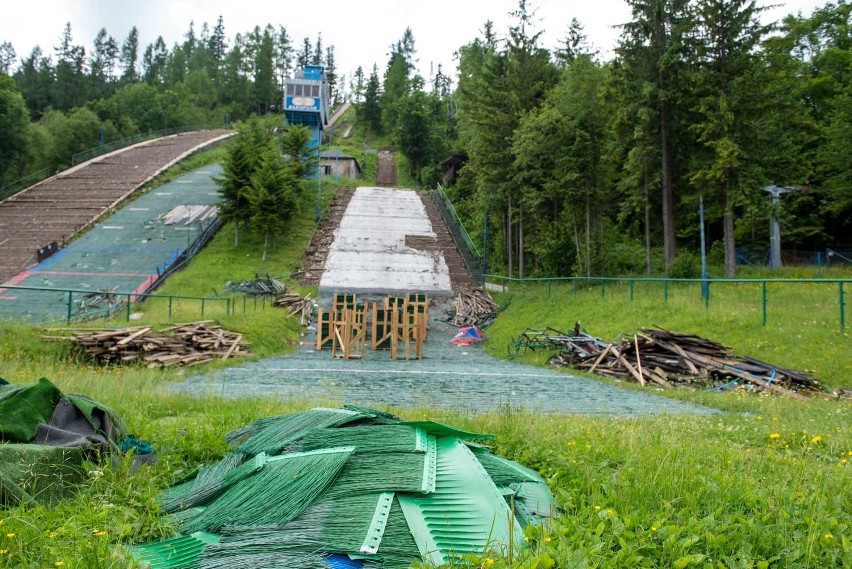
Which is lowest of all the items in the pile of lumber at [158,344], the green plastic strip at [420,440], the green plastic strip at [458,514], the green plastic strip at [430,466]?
the pile of lumber at [158,344]

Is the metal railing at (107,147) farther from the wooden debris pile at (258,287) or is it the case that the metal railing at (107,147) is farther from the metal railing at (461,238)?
the wooden debris pile at (258,287)

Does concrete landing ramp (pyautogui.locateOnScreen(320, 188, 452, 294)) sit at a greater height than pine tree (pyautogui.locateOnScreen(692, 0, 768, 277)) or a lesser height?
lesser

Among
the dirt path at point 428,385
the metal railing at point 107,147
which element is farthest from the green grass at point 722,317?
the metal railing at point 107,147

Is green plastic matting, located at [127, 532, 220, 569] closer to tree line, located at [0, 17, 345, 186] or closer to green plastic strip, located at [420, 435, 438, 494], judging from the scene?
A: green plastic strip, located at [420, 435, 438, 494]

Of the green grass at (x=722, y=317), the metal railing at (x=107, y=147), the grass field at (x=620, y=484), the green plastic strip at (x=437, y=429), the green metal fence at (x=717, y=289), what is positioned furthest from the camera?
the metal railing at (x=107, y=147)

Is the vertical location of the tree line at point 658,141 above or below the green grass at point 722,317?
above

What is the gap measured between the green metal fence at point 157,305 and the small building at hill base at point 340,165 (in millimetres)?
38738

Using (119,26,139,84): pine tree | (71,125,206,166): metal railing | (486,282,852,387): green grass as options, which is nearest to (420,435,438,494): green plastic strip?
(486,282,852,387): green grass

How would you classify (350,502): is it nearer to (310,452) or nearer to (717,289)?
(310,452)

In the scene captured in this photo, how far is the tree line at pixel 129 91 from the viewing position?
5466 cm

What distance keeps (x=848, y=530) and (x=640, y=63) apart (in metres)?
26.1

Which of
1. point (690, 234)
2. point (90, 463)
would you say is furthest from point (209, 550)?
point (690, 234)

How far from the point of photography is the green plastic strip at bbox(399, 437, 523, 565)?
3238 mm

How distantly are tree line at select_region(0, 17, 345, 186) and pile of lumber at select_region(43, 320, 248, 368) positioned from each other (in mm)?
40514
